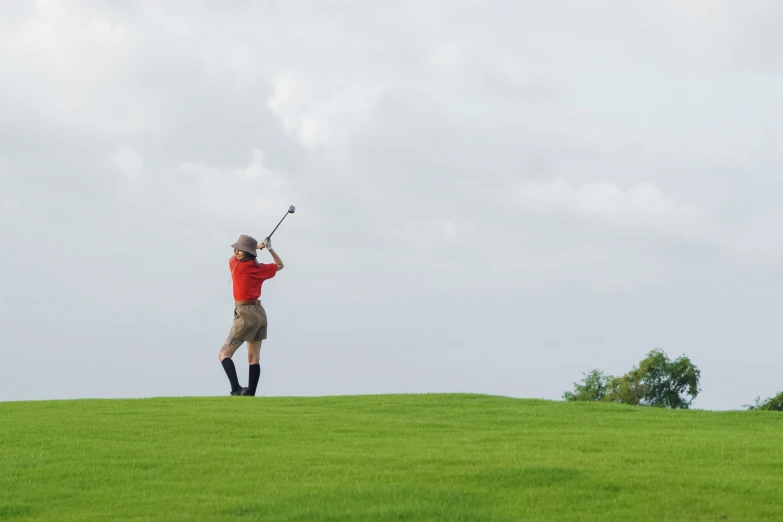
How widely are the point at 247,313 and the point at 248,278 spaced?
801mm

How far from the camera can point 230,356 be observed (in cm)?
2106

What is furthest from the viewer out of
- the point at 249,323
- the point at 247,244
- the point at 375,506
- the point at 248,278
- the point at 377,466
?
the point at 247,244

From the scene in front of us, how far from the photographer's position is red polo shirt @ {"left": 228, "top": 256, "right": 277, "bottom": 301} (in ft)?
69.7

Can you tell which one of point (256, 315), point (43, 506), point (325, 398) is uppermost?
point (256, 315)

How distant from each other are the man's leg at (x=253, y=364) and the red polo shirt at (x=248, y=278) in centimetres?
105

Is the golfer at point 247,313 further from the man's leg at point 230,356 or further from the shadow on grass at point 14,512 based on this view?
the shadow on grass at point 14,512

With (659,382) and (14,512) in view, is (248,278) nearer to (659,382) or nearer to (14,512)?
(14,512)

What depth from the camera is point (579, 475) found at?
11.0m

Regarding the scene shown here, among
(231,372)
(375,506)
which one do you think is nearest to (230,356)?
(231,372)

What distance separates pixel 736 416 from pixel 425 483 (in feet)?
32.8

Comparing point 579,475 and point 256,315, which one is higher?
point 256,315

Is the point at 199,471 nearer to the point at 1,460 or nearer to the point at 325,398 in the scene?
the point at 1,460

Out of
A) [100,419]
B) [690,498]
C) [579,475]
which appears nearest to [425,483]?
[579,475]

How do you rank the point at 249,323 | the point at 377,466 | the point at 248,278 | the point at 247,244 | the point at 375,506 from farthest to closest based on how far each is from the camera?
1. the point at 247,244
2. the point at 248,278
3. the point at 249,323
4. the point at 377,466
5. the point at 375,506
